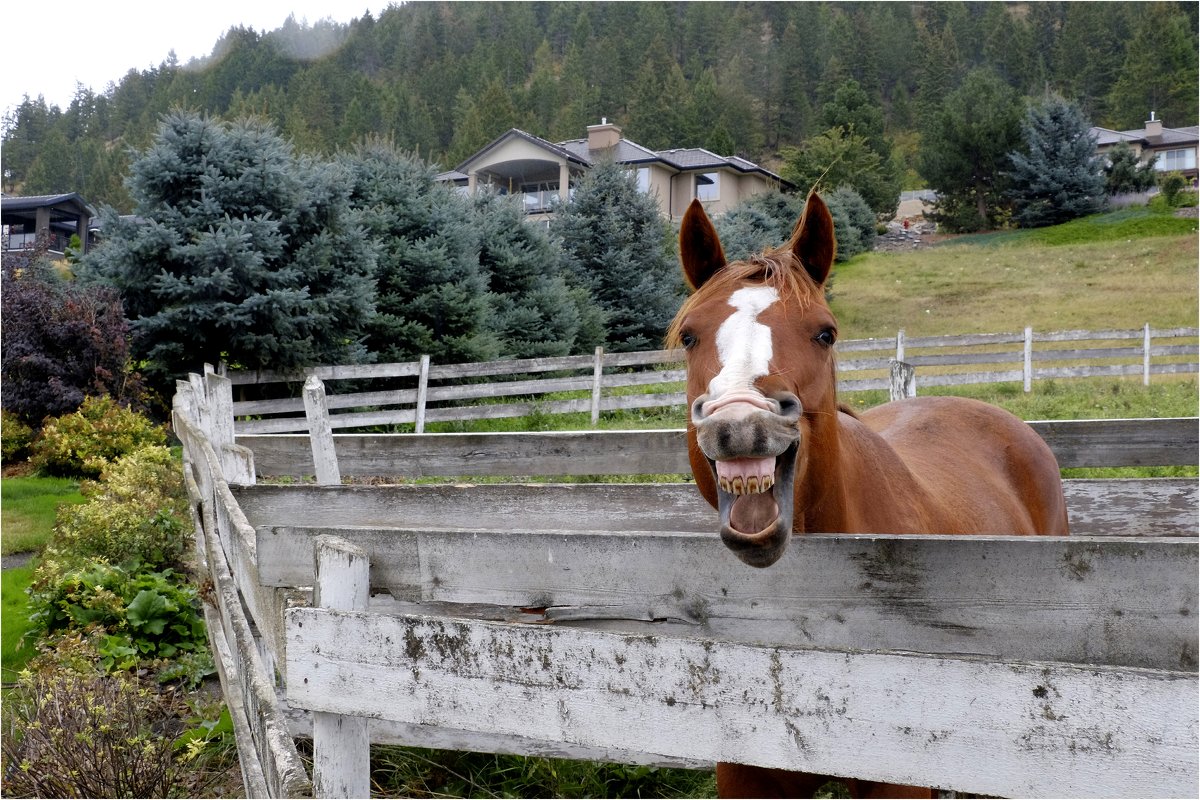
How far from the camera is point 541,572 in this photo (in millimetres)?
1852

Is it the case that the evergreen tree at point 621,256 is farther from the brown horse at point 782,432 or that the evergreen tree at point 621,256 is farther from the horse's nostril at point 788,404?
the horse's nostril at point 788,404

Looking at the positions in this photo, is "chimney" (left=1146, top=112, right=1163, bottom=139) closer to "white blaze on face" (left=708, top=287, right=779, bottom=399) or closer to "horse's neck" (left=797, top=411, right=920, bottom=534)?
"horse's neck" (left=797, top=411, right=920, bottom=534)

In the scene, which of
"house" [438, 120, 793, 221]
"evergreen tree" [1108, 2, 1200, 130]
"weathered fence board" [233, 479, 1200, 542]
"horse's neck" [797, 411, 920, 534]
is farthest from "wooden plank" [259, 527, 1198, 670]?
"evergreen tree" [1108, 2, 1200, 130]

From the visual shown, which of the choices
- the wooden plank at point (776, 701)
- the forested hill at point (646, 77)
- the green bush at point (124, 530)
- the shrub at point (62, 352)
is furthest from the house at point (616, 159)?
the wooden plank at point (776, 701)

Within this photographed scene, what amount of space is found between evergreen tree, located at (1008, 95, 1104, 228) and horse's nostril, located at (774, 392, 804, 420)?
50.5 meters

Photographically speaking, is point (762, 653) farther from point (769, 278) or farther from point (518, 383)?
point (518, 383)

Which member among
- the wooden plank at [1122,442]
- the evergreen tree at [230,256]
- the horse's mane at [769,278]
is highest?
the evergreen tree at [230,256]

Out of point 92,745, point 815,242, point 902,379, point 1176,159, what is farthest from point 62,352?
point 1176,159

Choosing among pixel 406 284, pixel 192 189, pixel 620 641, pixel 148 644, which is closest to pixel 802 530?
pixel 620 641

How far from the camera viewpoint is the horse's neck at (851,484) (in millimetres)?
2160

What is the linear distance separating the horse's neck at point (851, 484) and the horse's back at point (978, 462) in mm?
355

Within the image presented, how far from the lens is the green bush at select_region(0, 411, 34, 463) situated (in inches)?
479

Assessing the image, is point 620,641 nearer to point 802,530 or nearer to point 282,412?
point 802,530

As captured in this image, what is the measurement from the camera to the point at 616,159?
40.5 metres
